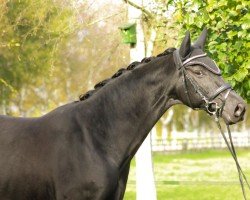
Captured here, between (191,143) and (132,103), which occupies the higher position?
(132,103)

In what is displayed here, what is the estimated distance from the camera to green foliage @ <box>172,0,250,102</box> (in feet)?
27.8

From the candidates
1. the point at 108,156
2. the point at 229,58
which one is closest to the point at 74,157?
the point at 108,156

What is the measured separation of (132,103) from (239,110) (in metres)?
1.06

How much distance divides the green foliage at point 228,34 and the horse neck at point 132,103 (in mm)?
2033

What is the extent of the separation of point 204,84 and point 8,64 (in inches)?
1242

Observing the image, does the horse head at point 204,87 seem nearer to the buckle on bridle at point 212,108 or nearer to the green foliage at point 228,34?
the buckle on bridle at point 212,108

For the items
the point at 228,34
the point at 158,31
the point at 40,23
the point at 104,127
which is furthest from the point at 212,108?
the point at 40,23

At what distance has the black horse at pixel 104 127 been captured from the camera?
6.25 metres

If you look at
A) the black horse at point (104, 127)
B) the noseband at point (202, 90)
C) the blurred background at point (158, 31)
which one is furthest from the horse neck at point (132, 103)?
the blurred background at point (158, 31)

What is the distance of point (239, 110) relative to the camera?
6.34m

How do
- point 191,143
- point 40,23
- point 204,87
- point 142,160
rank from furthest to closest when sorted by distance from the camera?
1. point 191,143
2. point 40,23
3. point 142,160
4. point 204,87

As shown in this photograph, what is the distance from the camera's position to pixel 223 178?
77.6 feet

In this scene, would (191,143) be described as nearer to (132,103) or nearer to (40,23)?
(40,23)

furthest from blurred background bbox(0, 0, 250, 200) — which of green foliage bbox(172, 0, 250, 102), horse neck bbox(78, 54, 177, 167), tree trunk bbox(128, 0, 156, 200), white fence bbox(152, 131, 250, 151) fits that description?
white fence bbox(152, 131, 250, 151)
